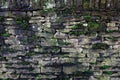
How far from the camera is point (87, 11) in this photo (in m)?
4.30

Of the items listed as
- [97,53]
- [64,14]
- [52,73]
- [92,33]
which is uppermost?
[64,14]

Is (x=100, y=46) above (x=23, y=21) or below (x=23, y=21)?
below

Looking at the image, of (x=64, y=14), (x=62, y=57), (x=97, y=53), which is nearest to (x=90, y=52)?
(x=97, y=53)

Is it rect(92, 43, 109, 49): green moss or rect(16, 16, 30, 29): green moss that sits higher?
rect(16, 16, 30, 29): green moss

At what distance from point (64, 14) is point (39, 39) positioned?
535mm

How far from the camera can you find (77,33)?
4352 mm

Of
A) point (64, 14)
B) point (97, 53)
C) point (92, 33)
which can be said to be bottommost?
point (97, 53)

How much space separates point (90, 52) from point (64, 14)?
699 mm

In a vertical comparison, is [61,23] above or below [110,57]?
above

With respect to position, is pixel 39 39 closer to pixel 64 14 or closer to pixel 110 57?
pixel 64 14

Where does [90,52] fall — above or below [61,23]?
below

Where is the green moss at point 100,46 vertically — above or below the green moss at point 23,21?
below

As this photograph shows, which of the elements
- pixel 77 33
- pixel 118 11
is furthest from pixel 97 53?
pixel 118 11

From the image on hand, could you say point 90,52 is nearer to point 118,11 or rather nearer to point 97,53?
point 97,53
